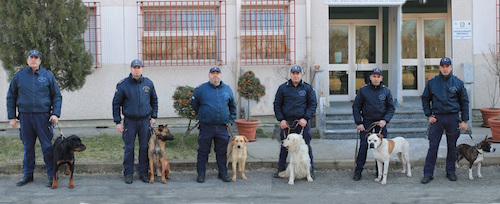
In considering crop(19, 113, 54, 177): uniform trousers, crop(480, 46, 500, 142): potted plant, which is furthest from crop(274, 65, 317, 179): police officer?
crop(480, 46, 500, 142): potted plant

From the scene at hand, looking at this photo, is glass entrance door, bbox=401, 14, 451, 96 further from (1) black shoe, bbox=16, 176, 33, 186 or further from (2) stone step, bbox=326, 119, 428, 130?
(1) black shoe, bbox=16, 176, 33, 186

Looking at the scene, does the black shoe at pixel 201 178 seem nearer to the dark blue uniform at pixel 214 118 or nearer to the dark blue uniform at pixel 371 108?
the dark blue uniform at pixel 214 118

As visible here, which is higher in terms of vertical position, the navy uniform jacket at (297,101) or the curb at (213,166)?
the navy uniform jacket at (297,101)

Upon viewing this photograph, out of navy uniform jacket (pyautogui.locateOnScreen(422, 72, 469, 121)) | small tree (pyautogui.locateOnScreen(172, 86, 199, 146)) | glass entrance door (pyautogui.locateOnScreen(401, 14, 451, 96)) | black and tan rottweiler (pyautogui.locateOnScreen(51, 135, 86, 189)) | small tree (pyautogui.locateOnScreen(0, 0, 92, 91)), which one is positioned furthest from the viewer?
glass entrance door (pyautogui.locateOnScreen(401, 14, 451, 96))

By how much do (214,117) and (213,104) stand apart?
0.61ft

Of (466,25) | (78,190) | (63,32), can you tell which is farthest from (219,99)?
(466,25)

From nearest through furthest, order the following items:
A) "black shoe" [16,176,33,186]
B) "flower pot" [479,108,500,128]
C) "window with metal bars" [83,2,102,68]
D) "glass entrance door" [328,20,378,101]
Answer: "black shoe" [16,176,33,186], "flower pot" [479,108,500,128], "window with metal bars" [83,2,102,68], "glass entrance door" [328,20,378,101]

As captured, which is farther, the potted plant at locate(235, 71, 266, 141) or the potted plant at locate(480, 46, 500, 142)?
the potted plant at locate(480, 46, 500, 142)

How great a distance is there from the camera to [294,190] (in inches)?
292

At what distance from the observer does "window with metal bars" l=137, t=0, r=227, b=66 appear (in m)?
12.2

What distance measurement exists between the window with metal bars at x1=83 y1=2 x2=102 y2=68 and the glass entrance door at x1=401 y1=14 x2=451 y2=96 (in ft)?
24.9

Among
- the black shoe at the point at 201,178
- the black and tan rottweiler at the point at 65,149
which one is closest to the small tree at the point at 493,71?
the black shoe at the point at 201,178

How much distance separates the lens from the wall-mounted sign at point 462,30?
495 inches

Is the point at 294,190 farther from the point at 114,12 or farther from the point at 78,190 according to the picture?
the point at 114,12
